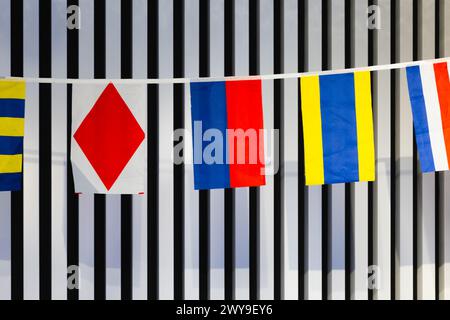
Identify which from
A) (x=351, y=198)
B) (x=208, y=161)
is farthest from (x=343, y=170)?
(x=208, y=161)

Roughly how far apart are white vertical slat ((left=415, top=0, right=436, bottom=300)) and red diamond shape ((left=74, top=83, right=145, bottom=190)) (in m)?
1.83

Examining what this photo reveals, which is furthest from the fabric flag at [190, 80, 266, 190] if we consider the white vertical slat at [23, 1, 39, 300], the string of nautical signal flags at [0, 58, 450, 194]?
the white vertical slat at [23, 1, 39, 300]

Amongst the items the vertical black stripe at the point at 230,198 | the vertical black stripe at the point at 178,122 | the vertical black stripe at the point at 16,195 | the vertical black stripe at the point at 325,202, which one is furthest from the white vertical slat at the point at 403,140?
the vertical black stripe at the point at 16,195

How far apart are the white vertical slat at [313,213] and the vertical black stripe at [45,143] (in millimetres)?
1616

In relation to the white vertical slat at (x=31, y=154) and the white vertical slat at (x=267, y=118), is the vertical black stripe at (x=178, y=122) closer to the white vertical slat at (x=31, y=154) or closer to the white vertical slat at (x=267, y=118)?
the white vertical slat at (x=267, y=118)

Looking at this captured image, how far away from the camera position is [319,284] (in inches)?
137

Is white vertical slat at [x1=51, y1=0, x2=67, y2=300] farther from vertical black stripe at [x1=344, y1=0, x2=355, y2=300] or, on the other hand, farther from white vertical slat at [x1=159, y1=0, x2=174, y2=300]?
vertical black stripe at [x1=344, y1=0, x2=355, y2=300]

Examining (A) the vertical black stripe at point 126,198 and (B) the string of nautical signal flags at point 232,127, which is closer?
(B) the string of nautical signal flags at point 232,127

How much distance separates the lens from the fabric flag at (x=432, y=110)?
2.89 m

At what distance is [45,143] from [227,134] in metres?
1.18
